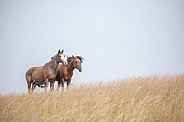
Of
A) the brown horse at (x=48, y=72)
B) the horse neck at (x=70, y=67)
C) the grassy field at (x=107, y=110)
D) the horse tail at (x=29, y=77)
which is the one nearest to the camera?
the grassy field at (x=107, y=110)

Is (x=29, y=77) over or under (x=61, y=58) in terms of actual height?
under

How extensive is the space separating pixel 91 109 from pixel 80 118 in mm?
586

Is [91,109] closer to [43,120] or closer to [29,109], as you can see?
[43,120]

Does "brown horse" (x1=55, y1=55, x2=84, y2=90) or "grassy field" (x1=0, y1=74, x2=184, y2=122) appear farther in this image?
"brown horse" (x1=55, y1=55, x2=84, y2=90)

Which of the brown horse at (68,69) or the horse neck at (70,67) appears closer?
the brown horse at (68,69)

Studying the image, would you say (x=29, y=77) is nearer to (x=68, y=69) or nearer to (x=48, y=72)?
(x=48, y=72)

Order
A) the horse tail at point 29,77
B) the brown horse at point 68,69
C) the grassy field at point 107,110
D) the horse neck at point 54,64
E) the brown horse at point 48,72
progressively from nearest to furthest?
the grassy field at point 107,110 → the brown horse at point 48,72 → the horse neck at point 54,64 → the brown horse at point 68,69 → the horse tail at point 29,77

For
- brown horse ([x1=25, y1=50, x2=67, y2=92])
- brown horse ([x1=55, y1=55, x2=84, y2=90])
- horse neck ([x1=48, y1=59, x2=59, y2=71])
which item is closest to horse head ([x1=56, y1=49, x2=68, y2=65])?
brown horse ([x1=25, y1=50, x2=67, y2=92])

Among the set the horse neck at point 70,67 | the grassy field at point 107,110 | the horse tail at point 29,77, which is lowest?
the grassy field at point 107,110

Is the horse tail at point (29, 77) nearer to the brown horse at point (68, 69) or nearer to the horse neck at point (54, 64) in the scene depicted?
the brown horse at point (68, 69)

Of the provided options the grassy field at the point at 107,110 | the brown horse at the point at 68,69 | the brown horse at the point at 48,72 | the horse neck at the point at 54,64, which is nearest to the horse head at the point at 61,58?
the brown horse at the point at 48,72

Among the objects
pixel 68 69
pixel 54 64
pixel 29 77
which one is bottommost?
pixel 29 77

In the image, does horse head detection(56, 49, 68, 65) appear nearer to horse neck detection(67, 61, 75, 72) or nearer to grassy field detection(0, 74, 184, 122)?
horse neck detection(67, 61, 75, 72)

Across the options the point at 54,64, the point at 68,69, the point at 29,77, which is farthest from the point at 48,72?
the point at 29,77
